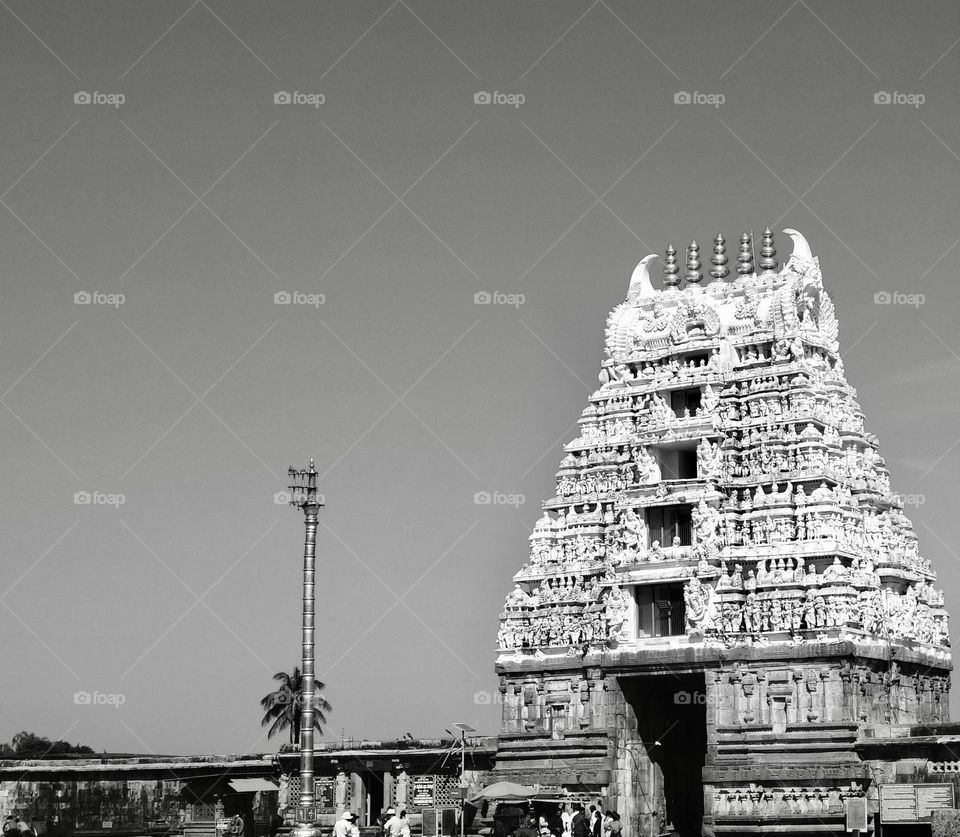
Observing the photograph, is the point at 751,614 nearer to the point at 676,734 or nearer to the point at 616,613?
the point at 616,613

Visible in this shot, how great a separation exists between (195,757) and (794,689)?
19.6 m

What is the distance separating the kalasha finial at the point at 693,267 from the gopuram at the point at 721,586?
6 centimetres

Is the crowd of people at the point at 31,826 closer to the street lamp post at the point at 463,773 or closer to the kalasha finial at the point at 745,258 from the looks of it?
the street lamp post at the point at 463,773

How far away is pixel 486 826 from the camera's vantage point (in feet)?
143

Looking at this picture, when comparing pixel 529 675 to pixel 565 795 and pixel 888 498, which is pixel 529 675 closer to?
pixel 565 795

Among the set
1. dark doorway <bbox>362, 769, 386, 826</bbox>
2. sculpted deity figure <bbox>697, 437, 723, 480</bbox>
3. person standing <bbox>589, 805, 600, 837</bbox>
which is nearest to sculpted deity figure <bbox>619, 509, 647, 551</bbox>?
sculpted deity figure <bbox>697, 437, 723, 480</bbox>

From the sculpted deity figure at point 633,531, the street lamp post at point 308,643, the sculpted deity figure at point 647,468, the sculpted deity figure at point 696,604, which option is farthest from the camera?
the sculpted deity figure at point 647,468

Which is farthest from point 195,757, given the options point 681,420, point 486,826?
point 681,420

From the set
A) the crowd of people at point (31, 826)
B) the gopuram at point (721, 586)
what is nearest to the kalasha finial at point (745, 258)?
the gopuram at point (721, 586)

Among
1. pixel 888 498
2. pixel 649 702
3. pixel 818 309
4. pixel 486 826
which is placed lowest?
pixel 486 826

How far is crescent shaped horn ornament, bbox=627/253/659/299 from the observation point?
48156 millimetres

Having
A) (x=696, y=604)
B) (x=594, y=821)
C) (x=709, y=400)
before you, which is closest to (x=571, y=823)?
(x=594, y=821)

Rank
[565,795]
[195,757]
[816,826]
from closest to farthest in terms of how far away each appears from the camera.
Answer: [816,826], [565,795], [195,757]

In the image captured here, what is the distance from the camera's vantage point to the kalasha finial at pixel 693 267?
47.7 m
